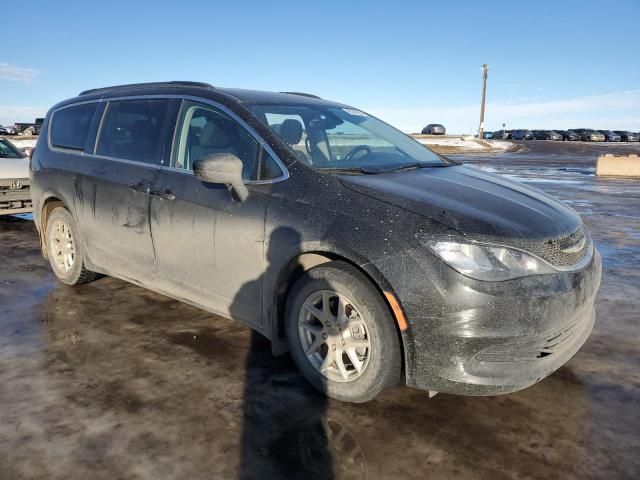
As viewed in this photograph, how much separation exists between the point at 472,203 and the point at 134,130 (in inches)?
110

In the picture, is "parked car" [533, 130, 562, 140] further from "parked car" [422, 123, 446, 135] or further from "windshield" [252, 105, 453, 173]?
"windshield" [252, 105, 453, 173]

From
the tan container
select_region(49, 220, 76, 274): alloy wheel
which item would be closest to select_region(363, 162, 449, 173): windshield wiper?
select_region(49, 220, 76, 274): alloy wheel

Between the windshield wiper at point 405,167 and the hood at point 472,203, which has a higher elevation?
the windshield wiper at point 405,167

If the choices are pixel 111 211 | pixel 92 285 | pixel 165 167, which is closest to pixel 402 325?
pixel 165 167

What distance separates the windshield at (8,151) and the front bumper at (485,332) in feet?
29.6

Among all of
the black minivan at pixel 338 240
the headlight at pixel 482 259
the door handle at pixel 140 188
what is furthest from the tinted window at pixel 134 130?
the headlight at pixel 482 259

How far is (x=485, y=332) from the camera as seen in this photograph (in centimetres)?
259

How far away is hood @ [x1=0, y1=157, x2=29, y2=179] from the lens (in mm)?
8422

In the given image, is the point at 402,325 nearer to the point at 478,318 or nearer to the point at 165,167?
the point at 478,318

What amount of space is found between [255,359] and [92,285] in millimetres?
2498

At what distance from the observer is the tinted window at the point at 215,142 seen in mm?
3363

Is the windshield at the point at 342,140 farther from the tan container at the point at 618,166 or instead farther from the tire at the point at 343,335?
the tan container at the point at 618,166

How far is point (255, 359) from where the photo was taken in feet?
11.7

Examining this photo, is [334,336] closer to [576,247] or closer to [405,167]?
[405,167]
